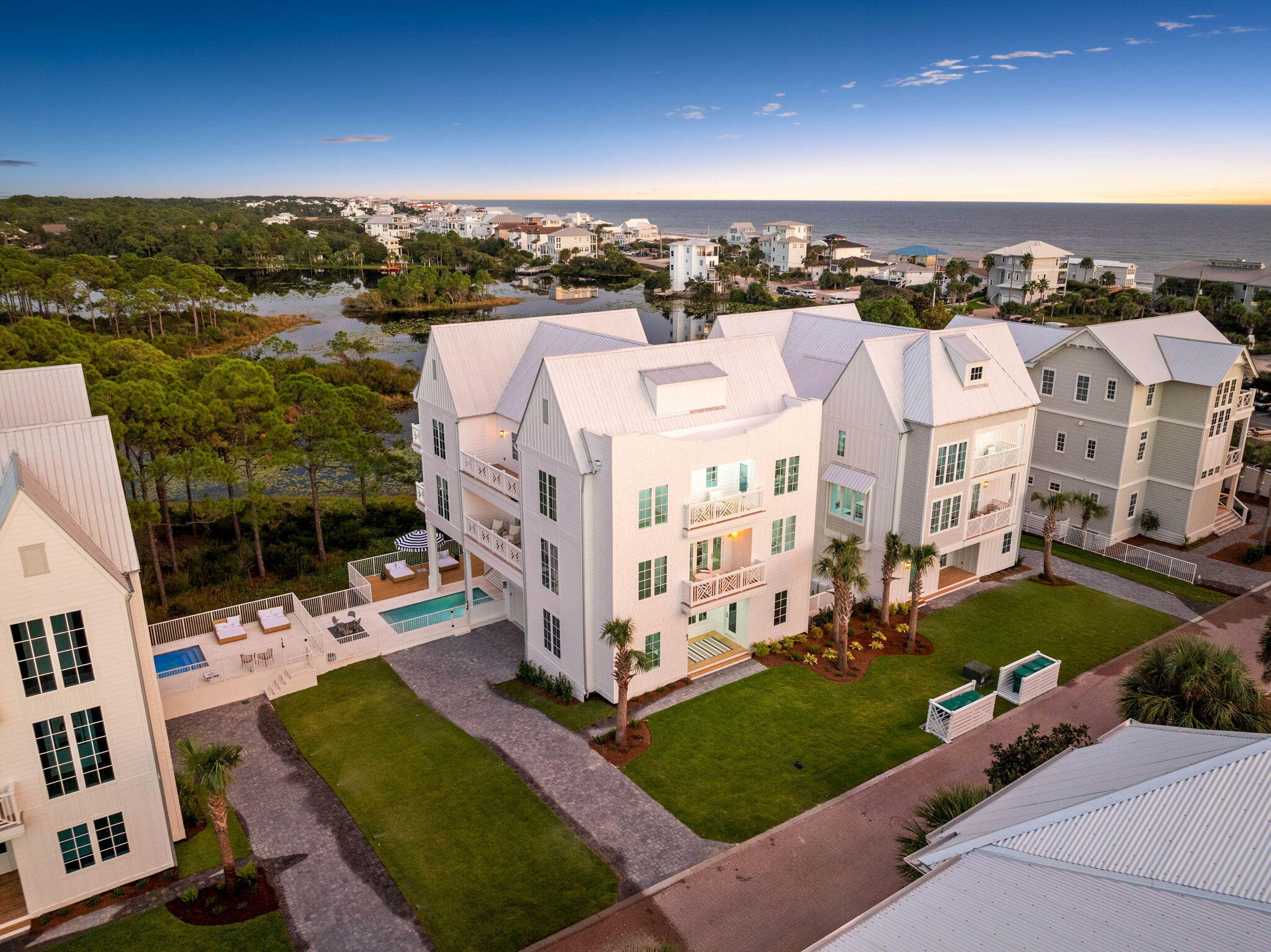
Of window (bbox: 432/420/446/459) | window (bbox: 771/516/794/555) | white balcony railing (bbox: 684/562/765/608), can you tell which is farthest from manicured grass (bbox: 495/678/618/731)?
window (bbox: 432/420/446/459)

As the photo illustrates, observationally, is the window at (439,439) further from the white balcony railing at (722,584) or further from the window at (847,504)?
the window at (847,504)

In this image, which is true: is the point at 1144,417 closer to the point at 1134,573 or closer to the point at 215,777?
the point at 1134,573

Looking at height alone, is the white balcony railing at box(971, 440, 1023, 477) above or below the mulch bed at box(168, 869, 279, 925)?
above

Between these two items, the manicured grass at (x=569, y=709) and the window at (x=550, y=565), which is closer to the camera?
the manicured grass at (x=569, y=709)

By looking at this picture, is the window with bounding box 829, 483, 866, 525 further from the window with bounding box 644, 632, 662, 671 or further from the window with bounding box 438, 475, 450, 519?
the window with bounding box 438, 475, 450, 519

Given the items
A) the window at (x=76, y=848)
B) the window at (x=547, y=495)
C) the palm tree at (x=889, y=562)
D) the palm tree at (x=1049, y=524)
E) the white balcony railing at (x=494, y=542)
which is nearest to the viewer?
the window at (x=76, y=848)

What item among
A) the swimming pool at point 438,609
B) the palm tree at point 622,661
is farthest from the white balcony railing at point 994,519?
the swimming pool at point 438,609

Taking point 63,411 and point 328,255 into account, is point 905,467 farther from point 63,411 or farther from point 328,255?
point 328,255
